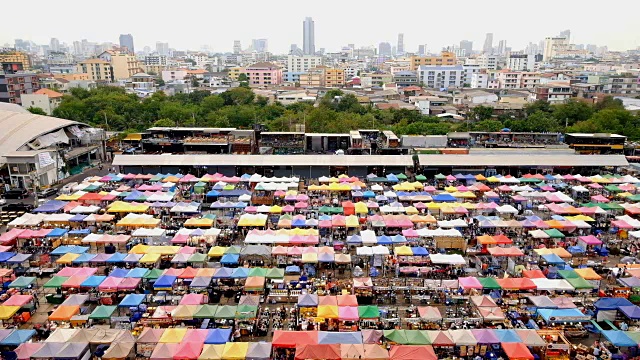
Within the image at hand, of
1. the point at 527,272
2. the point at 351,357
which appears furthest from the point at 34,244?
the point at 527,272

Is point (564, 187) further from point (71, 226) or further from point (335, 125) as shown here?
point (71, 226)

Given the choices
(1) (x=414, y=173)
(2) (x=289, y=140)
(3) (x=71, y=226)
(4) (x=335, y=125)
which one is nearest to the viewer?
(3) (x=71, y=226)

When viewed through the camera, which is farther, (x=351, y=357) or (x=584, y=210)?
(x=584, y=210)

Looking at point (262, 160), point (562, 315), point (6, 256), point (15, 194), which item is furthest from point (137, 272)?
point (15, 194)

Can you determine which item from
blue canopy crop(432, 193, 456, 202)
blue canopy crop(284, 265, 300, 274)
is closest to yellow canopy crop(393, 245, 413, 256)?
blue canopy crop(284, 265, 300, 274)

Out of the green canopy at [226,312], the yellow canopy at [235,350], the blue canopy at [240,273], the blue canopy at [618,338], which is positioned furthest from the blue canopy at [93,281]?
the blue canopy at [618,338]

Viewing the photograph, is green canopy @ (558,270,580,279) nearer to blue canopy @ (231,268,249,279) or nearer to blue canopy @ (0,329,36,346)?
blue canopy @ (231,268,249,279)

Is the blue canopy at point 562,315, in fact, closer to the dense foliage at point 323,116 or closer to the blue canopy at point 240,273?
the blue canopy at point 240,273
